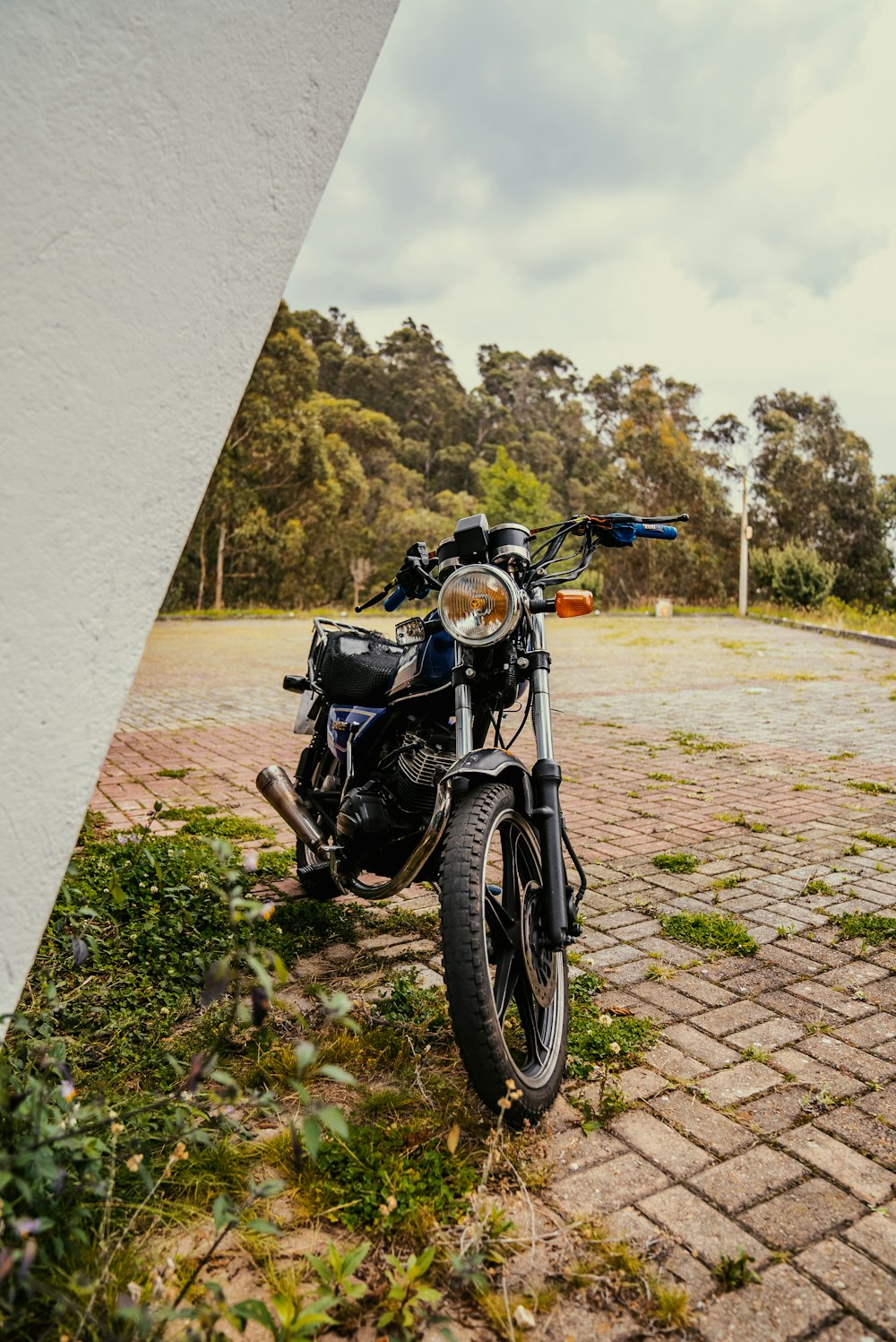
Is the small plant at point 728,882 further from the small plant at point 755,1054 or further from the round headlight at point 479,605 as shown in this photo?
the round headlight at point 479,605

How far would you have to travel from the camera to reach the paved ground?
6.42 feet

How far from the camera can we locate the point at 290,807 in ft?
11.8

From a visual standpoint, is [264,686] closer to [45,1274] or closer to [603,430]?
[45,1274]

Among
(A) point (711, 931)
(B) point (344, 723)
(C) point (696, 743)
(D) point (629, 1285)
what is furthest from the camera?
(C) point (696, 743)

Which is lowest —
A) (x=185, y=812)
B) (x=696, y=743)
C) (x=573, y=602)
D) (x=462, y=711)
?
(x=696, y=743)

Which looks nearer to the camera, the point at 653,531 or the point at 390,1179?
the point at 390,1179

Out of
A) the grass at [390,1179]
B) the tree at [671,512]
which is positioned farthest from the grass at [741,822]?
the tree at [671,512]

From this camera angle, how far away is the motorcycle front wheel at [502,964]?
216cm

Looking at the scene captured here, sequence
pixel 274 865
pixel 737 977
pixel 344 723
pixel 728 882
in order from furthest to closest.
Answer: pixel 274 865, pixel 728 882, pixel 344 723, pixel 737 977

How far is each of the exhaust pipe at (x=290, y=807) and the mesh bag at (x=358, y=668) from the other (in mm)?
374

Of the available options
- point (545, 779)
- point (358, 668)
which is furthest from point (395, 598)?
point (545, 779)

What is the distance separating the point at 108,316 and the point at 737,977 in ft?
8.68

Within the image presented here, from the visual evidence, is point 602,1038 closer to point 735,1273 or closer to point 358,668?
point 735,1273

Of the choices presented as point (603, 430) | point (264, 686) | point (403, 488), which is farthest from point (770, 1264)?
point (603, 430)
